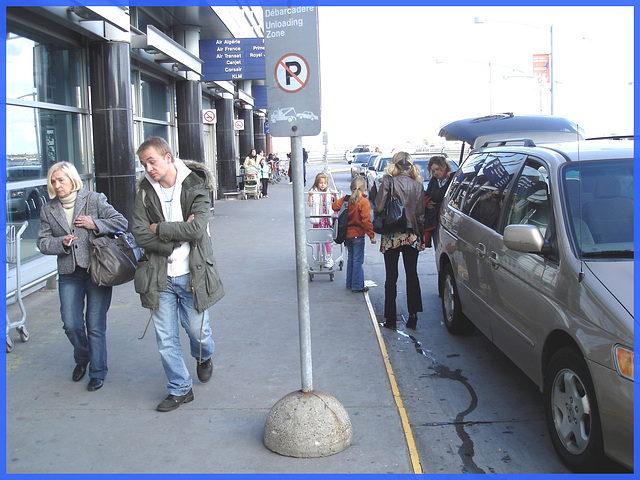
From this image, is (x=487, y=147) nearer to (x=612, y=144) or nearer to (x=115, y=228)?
(x=612, y=144)

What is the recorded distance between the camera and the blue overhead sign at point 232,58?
705 inches

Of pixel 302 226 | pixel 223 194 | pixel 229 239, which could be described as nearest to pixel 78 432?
pixel 302 226

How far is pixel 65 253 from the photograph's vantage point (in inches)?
199

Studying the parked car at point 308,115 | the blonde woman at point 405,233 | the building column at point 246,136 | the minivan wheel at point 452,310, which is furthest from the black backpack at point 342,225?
the building column at point 246,136

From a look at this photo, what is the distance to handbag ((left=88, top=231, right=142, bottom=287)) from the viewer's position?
498cm

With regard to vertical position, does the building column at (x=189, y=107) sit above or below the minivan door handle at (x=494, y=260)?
above

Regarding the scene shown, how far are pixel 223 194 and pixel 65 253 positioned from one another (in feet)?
66.1

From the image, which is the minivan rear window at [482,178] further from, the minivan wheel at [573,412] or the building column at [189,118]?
the building column at [189,118]

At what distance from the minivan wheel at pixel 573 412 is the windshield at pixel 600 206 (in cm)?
69

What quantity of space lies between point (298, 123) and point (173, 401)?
7.18 ft

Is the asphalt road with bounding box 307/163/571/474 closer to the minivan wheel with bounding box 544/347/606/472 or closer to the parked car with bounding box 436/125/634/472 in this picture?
the minivan wheel with bounding box 544/347/606/472

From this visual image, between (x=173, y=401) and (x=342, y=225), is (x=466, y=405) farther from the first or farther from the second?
(x=342, y=225)

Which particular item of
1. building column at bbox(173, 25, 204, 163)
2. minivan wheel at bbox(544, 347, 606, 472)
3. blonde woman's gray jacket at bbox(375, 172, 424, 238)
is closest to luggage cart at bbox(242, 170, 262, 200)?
building column at bbox(173, 25, 204, 163)

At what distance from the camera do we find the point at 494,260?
17.4 ft
